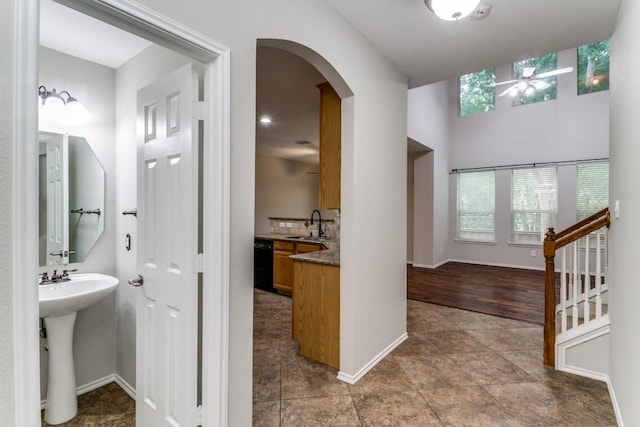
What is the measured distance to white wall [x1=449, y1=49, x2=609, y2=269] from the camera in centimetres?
594

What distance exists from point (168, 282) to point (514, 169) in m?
7.26

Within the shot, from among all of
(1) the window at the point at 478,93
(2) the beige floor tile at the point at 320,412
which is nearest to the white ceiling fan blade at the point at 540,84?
(1) the window at the point at 478,93

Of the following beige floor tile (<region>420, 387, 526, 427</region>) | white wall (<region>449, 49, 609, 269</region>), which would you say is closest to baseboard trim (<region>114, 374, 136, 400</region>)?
beige floor tile (<region>420, 387, 526, 427</region>)

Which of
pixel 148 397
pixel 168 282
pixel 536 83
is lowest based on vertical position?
pixel 148 397

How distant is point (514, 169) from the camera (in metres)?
6.72

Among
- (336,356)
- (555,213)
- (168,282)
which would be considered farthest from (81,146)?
(555,213)

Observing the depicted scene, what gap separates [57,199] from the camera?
2.20m

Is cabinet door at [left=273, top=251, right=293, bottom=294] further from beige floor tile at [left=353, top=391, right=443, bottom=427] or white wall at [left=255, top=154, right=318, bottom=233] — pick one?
beige floor tile at [left=353, top=391, right=443, bottom=427]

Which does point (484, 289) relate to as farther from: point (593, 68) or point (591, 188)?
point (593, 68)

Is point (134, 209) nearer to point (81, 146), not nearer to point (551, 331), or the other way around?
point (81, 146)

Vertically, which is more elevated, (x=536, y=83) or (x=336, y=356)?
(x=536, y=83)

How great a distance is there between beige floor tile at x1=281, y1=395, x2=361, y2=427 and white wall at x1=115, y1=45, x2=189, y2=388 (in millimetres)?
1154

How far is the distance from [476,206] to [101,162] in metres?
7.19

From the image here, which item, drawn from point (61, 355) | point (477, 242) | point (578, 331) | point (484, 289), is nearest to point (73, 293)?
point (61, 355)
